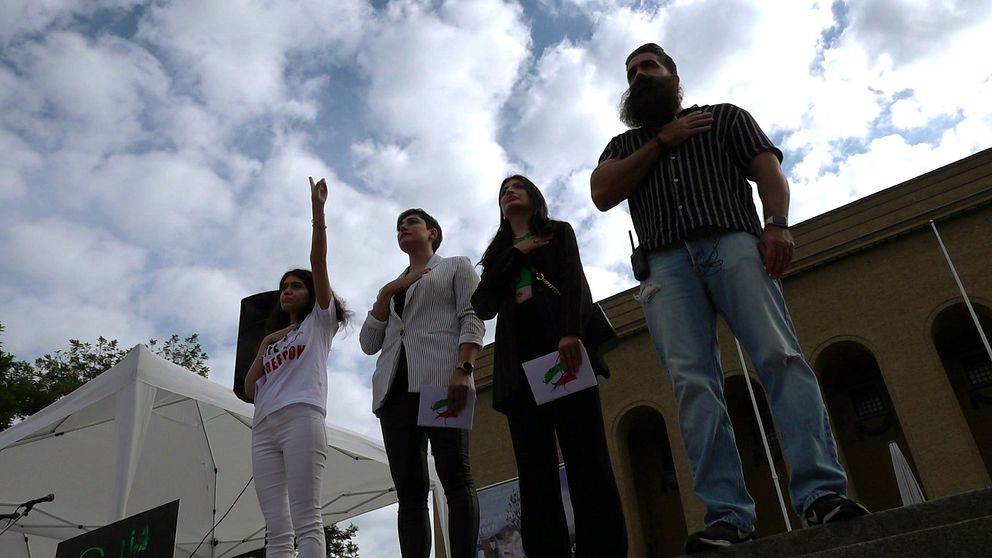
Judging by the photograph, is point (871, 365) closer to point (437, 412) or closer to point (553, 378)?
point (437, 412)

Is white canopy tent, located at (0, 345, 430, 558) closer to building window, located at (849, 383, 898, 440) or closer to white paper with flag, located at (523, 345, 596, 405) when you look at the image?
white paper with flag, located at (523, 345, 596, 405)

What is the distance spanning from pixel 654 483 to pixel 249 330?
17.6 metres

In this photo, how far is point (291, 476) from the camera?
12.0ft

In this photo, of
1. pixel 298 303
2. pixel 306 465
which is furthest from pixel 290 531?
pixel 298 303

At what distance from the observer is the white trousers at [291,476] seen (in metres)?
3.58

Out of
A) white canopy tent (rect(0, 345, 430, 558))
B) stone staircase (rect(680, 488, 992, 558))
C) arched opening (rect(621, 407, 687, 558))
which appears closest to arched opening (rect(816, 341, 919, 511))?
arched opening (rect(621, 407, 687, 558))

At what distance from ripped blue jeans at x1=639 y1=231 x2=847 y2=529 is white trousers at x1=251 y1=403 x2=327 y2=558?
1.94 metres

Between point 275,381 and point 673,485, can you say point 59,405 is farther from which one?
point 673,485

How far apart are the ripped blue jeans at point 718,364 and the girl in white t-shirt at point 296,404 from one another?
1.95m

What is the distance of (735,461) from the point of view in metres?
2.59

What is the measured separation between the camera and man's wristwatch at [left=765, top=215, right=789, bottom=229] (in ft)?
9.11

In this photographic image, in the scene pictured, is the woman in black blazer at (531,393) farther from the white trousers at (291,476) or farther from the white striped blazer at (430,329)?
the white trousers at (291,476)

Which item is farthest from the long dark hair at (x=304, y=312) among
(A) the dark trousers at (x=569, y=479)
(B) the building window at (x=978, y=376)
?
(B) the building window at (x=978, y=376)

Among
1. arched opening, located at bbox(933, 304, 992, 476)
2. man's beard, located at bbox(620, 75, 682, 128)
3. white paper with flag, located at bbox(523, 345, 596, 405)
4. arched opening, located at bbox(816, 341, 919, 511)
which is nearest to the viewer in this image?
white paper with flag, located at bbox(523, 345, 596, 405)
